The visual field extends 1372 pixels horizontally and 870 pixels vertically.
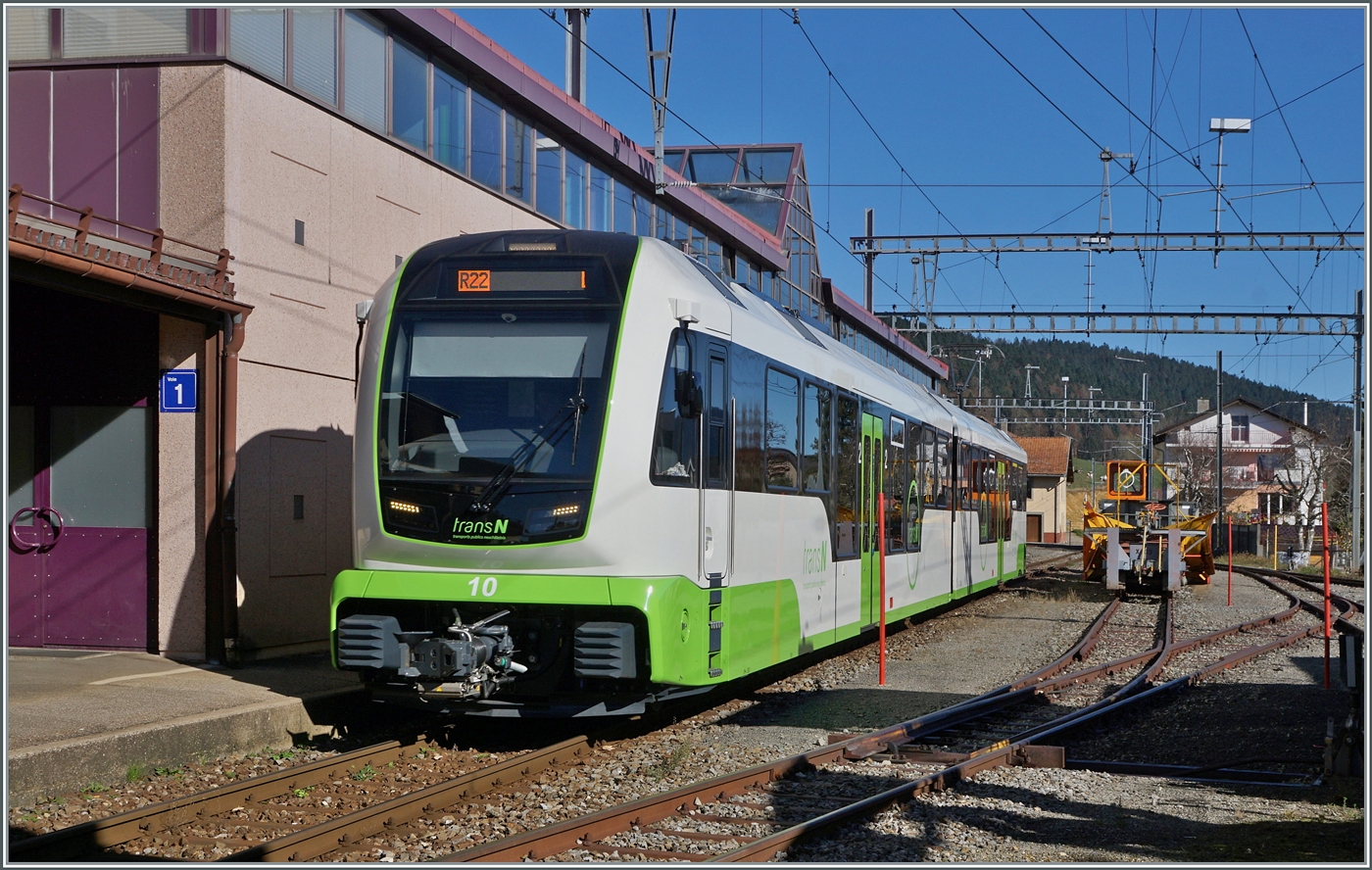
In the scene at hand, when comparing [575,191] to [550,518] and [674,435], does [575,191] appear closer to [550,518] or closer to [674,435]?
[674,435]

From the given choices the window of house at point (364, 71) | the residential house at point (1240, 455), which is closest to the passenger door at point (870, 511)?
the window of house at point (364, 71)

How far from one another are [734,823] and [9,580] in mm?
8391

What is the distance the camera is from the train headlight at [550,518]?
8664 millimetres

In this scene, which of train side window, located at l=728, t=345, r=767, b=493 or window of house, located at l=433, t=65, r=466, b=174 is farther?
window of house, located at l=433, t=65, r=466, b=174

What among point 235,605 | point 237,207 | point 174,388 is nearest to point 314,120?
point 237,207

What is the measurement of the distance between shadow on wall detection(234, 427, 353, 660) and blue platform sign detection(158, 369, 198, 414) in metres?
0.60

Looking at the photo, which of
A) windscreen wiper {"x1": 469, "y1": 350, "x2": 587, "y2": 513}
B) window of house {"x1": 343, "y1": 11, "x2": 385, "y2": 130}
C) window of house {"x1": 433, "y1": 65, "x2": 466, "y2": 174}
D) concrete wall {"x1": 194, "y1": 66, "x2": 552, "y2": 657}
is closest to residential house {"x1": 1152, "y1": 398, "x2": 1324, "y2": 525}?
window of house {"x1": 433, "y1": 65, "x2": 466, "y2": 174}

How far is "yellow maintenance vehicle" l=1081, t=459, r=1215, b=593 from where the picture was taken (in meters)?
26.2

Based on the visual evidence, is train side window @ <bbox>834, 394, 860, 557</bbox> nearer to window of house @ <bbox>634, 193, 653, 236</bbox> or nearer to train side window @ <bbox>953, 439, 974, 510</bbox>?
train side window @ <bbox>953, 439, 974, 510</bbox>

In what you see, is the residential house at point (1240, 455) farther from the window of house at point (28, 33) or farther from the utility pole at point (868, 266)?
the window of house at point (28, 33)

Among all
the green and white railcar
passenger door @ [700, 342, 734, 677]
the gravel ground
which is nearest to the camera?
the gravel ground

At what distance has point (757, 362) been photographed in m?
10.7

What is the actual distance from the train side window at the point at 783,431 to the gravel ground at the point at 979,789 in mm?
1938

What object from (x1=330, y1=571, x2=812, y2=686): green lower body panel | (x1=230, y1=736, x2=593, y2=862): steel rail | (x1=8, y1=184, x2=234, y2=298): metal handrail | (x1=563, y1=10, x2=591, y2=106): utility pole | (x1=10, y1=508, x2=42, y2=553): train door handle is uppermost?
(x1=563, y1=10, x2=591, y2=106): utility pole
